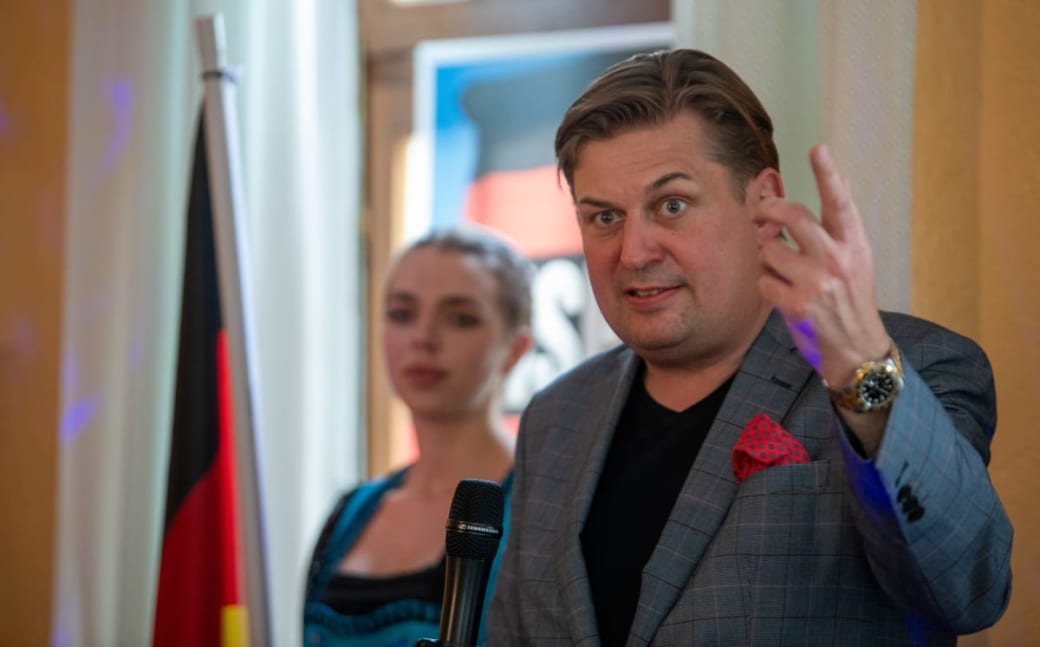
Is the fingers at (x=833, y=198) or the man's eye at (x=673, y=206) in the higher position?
the man's eye at (x=673, y=206)

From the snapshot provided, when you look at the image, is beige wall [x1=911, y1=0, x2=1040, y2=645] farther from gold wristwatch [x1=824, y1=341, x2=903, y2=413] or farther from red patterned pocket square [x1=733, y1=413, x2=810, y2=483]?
gold wristwatch [x1=824, y1=341, x2=903, y2=413]

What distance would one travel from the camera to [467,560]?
1.07m

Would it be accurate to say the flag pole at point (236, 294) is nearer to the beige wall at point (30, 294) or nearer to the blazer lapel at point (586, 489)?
the blazer lapel at point (586, 489)

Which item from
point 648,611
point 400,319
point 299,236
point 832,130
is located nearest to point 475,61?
point 299,236

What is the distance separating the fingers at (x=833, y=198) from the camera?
3.27 ft

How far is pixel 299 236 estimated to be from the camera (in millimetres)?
2680

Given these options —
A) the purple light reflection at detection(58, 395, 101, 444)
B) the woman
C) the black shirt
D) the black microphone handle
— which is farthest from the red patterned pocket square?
the purple light reflection at detection(58, 395, 101, 444)

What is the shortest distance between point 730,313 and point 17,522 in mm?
2264

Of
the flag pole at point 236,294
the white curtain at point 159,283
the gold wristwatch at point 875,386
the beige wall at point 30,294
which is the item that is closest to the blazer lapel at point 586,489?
the gold wristwatch at point 875,386

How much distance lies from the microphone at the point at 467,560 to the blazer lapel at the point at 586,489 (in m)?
0.26

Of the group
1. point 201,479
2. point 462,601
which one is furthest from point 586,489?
point 201,479

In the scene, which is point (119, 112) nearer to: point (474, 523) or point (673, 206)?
point (673, 206)

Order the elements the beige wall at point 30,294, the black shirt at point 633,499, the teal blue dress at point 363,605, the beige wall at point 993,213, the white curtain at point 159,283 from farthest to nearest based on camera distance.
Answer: the beige wall at point 30,294
the white curtain at point 159,283
the teal blue dress at point 363,605
the beige wall at point 993,213
the black shirt at point 633,499

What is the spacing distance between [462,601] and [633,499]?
1.33 ft
